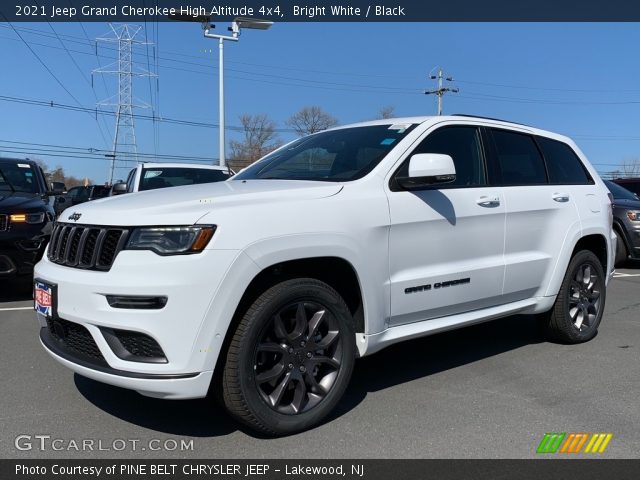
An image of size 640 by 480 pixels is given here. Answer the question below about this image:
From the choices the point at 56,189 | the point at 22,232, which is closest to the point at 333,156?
the point at 22,232

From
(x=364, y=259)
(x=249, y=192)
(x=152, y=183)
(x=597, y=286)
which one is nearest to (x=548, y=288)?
(x=597, y=286)

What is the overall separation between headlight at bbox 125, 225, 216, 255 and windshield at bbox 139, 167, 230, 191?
247 inches

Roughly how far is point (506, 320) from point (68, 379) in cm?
444

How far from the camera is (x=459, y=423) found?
3357 mm

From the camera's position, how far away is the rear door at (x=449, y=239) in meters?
3.52

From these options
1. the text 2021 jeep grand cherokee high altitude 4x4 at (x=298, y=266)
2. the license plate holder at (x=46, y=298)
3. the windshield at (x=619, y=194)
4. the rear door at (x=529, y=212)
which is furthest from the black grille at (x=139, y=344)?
the windshield at (x=619, y=194)

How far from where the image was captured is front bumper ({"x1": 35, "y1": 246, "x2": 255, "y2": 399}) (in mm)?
2697

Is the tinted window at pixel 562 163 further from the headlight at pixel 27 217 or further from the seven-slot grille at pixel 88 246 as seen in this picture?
the headlight at pixel 27 217

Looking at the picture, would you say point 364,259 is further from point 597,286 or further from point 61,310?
point 597,286

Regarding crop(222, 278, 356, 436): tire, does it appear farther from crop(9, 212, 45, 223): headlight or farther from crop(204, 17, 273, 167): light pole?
crop(204, 17, 273, 167): light pole

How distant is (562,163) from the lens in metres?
5.12

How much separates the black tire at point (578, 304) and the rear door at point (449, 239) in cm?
101
